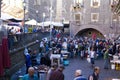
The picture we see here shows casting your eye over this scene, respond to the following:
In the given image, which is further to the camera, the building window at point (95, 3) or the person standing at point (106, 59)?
the building window at point (95, 3)

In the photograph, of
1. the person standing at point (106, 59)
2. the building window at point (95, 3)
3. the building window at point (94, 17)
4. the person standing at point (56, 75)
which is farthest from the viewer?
the building window at point (95, 3)

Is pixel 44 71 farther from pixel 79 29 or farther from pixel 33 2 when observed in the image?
pixel 33 2

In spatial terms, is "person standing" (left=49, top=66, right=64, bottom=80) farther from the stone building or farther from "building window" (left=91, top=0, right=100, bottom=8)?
"building window" (left=91, top=0, right=100, bottom=8)

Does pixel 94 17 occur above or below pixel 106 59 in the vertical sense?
above

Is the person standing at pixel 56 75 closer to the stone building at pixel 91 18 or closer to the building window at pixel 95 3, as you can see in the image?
the stone building at pixel 91 18

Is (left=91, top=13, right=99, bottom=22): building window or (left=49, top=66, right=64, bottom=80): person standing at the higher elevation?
(left=91, top=13, right=99, bottom=22): building window

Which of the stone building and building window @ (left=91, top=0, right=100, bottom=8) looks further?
building window @ (left=91, top=0, right=100, bottom=8)

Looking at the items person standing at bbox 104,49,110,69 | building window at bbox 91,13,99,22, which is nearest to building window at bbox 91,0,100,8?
building window at bbox 91,13,99,22

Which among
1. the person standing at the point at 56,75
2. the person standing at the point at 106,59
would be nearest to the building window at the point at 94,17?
the person standing at the point at 106,59

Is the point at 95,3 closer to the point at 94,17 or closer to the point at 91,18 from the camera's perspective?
the point at 94,17

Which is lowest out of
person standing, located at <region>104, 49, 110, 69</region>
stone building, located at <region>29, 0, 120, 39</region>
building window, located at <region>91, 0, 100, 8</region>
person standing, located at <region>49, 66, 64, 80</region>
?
person standing, located at <region>104, 49, 110, 69</region>

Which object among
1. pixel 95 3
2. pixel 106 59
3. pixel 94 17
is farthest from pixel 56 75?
pixel 95 3

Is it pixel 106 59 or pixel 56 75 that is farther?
pixel 106 59

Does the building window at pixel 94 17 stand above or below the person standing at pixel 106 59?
above
